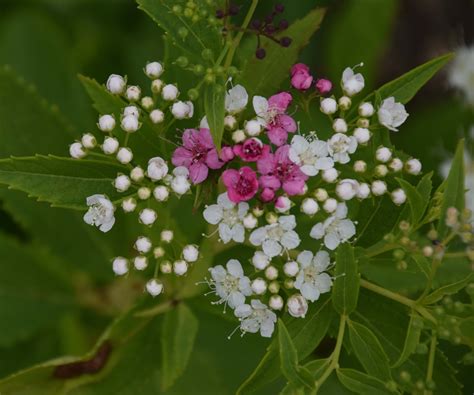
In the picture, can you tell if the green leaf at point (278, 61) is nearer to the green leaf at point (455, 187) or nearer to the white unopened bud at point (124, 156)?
the white unopened bud at point (124, 156)

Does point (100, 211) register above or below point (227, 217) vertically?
below

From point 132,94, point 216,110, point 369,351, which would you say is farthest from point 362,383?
point 132,94

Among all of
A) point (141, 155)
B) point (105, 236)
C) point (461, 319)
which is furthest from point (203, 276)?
point (105, 236)

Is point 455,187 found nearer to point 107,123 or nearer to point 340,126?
point 340,126

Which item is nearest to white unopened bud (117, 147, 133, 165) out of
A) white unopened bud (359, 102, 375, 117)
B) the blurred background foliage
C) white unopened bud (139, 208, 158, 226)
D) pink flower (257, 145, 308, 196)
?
white unopened bud (139, 208, 158, 226)

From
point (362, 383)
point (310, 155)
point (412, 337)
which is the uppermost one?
point (310, 155)

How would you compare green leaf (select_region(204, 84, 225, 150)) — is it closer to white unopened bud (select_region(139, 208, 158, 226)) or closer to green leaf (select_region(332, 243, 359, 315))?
white unopened bud (select_region(139, 208, 158, 226))

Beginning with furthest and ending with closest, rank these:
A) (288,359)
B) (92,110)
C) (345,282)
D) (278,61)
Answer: (92,110) → (278,61) → (345,282) → (288,359)

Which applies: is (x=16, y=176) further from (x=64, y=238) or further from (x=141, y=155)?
(x=64, y=238)
